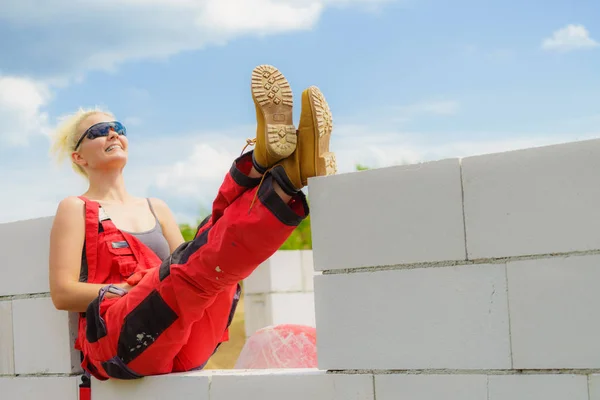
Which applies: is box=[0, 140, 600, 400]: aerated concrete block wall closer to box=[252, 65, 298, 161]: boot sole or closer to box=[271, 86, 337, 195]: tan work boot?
box=[271, 86, 337, 195]: tan work boot

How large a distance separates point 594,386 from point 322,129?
1300 mm

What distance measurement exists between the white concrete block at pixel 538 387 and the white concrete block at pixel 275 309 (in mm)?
6803

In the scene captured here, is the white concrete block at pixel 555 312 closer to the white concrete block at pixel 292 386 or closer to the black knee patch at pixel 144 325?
the white concrete block at pixel 292 386

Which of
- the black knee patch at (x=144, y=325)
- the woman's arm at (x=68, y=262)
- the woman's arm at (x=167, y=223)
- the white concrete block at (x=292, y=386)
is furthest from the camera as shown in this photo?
the woman's arm at (x=167, y=223)

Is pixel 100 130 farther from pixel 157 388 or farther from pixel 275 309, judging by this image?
pixel 275 309

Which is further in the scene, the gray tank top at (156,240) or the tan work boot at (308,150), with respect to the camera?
the gray tank top at (156,240)

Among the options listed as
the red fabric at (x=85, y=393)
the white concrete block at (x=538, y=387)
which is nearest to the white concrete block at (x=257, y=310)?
the red fabric at (x=85, y=393)

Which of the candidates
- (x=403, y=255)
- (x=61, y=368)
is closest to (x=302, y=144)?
(x=403, y=255)

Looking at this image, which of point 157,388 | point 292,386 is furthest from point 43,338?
point 292,386

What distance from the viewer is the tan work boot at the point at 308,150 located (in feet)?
10.5

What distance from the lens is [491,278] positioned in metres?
2.90

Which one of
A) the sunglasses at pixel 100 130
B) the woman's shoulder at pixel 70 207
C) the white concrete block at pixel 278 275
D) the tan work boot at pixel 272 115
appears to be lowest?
the white concrete block at pixel 278 275

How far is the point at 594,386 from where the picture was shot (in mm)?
2732

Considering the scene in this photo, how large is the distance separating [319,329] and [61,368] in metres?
1.63
